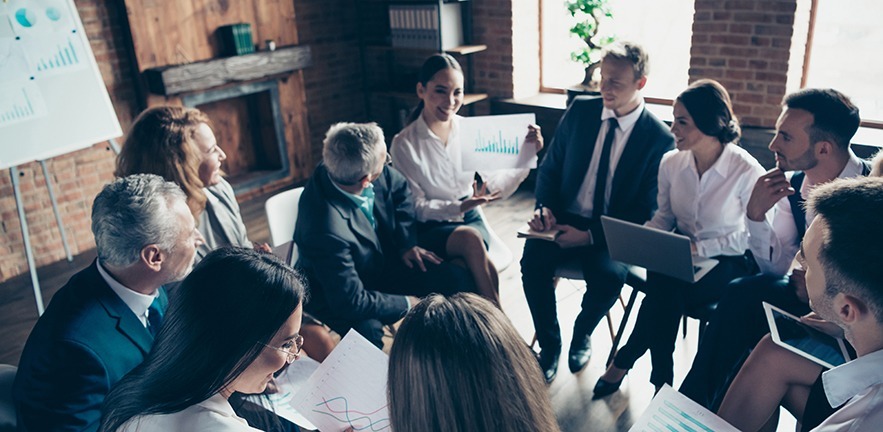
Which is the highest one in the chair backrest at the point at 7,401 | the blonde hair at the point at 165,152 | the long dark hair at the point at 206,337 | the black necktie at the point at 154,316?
the blonde hair at the point at 165,152

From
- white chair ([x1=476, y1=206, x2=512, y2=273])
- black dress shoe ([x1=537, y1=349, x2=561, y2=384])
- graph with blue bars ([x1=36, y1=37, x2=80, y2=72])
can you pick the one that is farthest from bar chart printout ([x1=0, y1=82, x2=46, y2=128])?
black dress shoe ([x1=537, y1=349, x2=561, y2=384])

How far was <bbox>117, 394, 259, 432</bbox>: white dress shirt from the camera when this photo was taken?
3.99 ft

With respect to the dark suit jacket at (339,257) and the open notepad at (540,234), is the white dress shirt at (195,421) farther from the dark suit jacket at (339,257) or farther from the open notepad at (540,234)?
the open notepad at (540,234)

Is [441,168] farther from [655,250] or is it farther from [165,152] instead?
[165,152]

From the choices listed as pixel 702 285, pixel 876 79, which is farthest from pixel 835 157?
pixel 876 79

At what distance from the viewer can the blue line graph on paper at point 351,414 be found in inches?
63.0

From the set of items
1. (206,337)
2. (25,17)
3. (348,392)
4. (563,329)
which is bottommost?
(563,329)

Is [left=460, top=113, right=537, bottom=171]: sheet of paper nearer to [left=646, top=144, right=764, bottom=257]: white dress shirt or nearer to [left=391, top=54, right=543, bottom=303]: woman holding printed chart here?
[left=391, top=54, right=543, bottom=303]: woman holding printed chart

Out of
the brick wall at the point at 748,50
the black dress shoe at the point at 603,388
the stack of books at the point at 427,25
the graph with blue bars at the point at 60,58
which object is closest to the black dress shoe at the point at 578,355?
the black dress shoe at the point at 603,388

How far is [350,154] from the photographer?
Answer: 2.30 metres

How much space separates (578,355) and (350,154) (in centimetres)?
133

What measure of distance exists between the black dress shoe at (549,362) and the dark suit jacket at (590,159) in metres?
0.52

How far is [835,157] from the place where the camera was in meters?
2.23

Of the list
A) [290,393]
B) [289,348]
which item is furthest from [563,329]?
[289,348]
